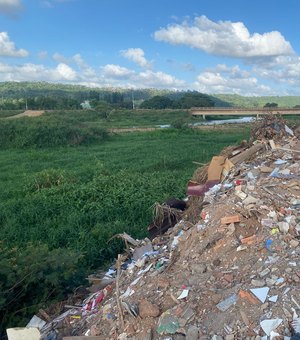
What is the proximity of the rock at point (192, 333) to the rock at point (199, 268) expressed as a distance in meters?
0.61

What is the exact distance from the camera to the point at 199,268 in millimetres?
3676

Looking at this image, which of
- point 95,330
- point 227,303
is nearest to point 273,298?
point 227,303

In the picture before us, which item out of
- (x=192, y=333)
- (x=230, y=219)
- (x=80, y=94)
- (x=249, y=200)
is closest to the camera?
(x=192, y=333)

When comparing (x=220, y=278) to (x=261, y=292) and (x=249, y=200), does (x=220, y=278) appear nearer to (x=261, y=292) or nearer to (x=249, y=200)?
(x=261, y=292)

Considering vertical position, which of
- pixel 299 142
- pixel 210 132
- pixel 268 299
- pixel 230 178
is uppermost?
pixel 299 142

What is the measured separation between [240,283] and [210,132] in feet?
101

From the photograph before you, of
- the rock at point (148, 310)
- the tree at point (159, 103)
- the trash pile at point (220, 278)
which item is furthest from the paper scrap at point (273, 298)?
the tree at point (159, 103)

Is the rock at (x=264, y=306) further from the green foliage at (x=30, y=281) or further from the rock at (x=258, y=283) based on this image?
the green foliage at (x=30, y=281)

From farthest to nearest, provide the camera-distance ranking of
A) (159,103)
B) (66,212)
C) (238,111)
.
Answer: (159,103) < (238,111) < (66,212)

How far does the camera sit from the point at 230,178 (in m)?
4.97

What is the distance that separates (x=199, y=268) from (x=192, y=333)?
0.69m

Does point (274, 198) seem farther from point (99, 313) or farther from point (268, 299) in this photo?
point (99, 313)

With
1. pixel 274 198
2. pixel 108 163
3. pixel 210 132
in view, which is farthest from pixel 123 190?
pixel 210 132

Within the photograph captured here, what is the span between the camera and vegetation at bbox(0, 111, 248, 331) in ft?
15.1
